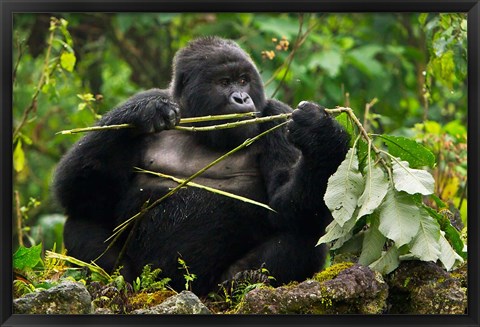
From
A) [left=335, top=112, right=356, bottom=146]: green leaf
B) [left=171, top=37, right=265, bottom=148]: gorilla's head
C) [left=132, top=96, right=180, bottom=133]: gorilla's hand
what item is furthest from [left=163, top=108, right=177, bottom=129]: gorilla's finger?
[left=335, top=112, right=356, bottom=146]: green leaf

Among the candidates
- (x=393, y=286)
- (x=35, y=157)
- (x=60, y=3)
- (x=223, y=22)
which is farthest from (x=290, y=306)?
(x=35, y=157)

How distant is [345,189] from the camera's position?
4047 millimetres

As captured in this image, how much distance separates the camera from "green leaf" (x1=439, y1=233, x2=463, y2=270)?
3.89 metres

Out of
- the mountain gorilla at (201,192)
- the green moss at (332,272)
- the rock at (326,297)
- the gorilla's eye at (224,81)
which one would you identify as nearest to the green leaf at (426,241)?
the rock at (326,297)

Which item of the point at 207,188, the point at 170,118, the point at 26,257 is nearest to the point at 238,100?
the point at 170,118

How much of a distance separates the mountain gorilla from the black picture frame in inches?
39.8

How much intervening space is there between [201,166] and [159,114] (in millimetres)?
624

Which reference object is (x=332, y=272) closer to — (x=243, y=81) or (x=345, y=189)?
(x=345, y=189)

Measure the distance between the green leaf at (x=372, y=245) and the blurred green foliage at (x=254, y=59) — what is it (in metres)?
3.45

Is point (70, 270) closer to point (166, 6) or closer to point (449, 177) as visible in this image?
point (166, 6)

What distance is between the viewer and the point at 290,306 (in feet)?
12.1

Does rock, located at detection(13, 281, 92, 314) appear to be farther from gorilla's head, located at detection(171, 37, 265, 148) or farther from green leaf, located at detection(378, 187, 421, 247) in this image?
gorilla's head, located at detection(171, 37, 265, 148)

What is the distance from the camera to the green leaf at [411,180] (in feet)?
12.9

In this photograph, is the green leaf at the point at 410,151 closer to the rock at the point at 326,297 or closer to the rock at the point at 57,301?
the rock at the point at 326,297
